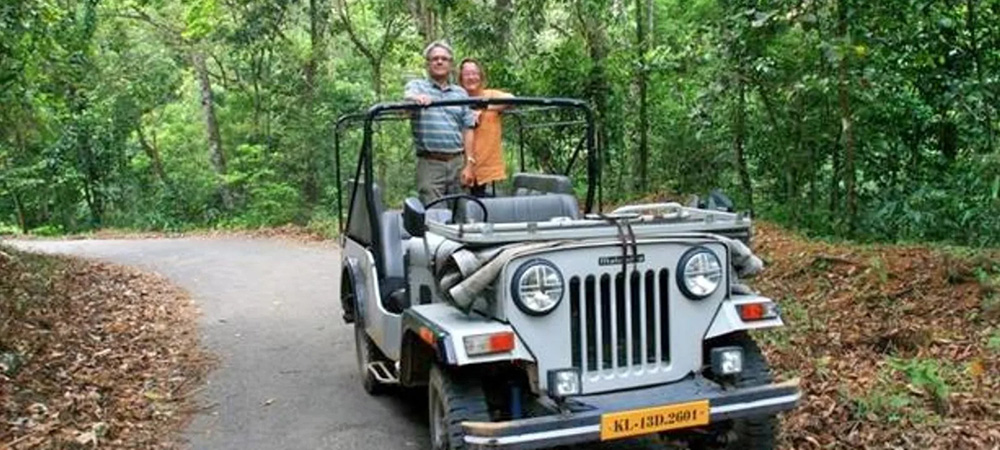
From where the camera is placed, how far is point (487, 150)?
7.06 meters

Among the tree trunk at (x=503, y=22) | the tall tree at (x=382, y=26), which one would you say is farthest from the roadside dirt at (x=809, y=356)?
the tall tree at (x=382, y=26)

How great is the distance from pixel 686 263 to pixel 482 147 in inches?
119

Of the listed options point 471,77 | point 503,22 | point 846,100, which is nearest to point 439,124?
point 471,77

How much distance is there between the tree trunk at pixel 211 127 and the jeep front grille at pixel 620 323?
69.0ft

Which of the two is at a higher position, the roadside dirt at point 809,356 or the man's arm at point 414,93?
the man's arm at point 414,93

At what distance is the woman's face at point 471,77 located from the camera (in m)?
6.86

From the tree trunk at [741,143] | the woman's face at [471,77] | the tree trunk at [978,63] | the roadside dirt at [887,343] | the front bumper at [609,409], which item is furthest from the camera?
the tree trunk at [741,143]

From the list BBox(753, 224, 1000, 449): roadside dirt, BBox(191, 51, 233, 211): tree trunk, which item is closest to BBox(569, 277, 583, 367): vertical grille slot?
BBox(753, 224, 1000, 449): roadside dirt

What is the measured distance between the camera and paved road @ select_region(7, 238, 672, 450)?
5.91 meters

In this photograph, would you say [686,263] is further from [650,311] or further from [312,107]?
[312,107]

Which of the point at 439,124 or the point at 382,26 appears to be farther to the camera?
the point at 382,26

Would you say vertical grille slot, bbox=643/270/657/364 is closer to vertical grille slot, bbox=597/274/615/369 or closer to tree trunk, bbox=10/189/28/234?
vertical grille slot, bbox=597/274/615/369

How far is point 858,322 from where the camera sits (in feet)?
23.8

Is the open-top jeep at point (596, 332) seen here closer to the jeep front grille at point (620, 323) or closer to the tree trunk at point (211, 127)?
the jeep front grille at point (620, 323)
